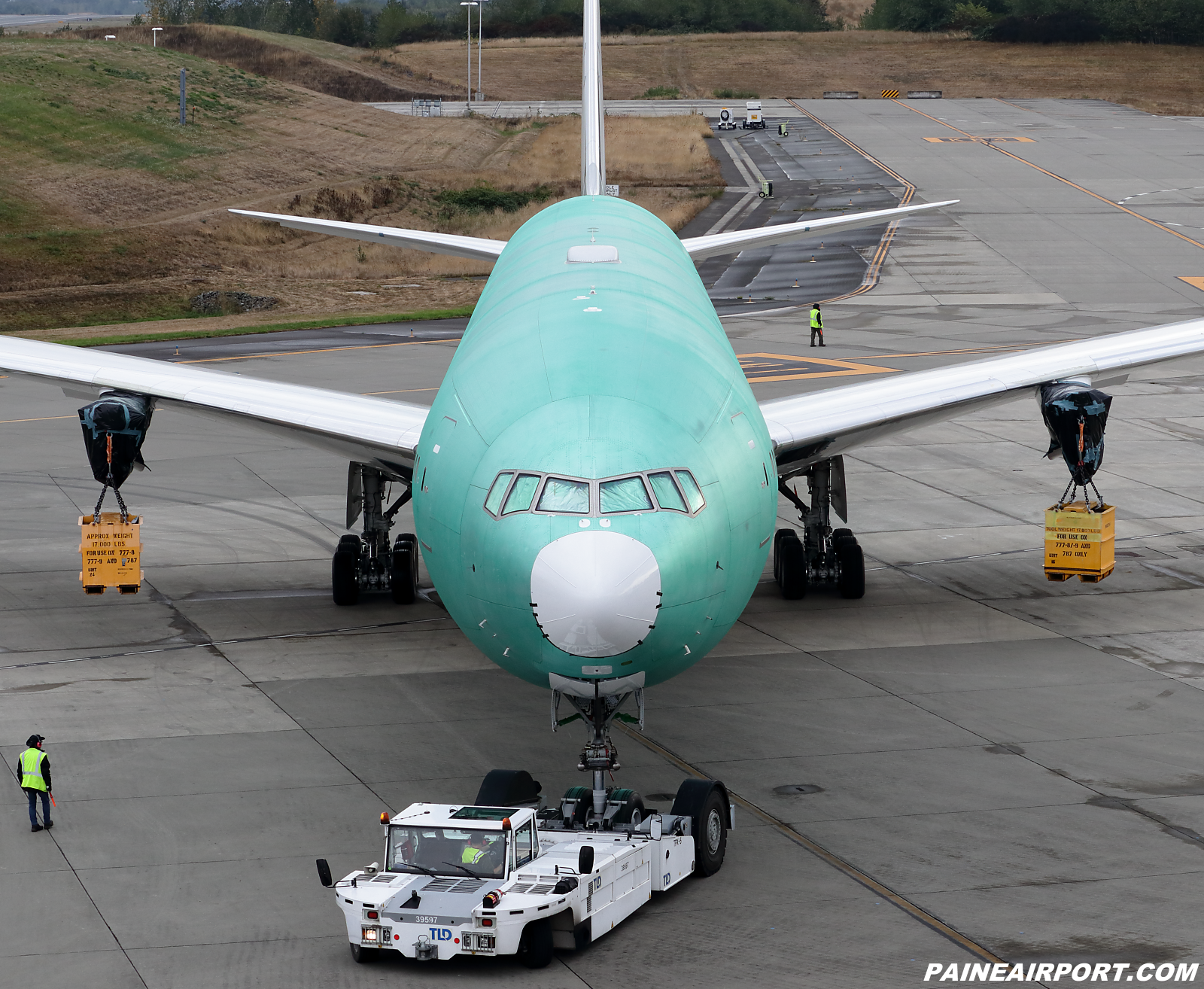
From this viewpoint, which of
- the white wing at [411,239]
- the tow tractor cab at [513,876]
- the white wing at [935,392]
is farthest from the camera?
the white wing at [411,239]

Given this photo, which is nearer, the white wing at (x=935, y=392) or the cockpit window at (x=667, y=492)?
the cockpit window at (x=667, y=492)

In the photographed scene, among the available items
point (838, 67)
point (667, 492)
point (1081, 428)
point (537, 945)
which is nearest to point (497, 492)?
point (667, 492)

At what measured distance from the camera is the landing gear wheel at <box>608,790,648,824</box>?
17.2 m

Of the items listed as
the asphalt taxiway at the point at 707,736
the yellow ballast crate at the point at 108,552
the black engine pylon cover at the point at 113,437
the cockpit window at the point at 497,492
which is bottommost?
the asphalt taxiway at the point at 707,736

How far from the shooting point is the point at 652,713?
2272 centimetres

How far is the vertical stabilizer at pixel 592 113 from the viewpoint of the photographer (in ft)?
104

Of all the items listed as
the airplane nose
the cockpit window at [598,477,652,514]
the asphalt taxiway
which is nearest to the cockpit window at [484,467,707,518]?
the cockpit window at [598,477,652,514]

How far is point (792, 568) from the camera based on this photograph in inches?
1120

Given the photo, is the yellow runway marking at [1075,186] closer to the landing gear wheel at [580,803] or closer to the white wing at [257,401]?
the white wing at [257,401]

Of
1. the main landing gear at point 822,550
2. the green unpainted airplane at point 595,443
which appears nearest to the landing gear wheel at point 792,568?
the main landing gear at point 822,550

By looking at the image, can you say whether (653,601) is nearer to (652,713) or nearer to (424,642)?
(652,713)

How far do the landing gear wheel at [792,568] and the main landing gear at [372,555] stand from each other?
22.2 ft

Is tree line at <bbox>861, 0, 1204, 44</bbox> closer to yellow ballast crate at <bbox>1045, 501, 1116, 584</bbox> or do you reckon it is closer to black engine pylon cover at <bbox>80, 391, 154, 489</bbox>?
yellow ballast crate at <bbox>1045, 501, 1116, 584</bbox>

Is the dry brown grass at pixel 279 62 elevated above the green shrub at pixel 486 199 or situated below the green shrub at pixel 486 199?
above
